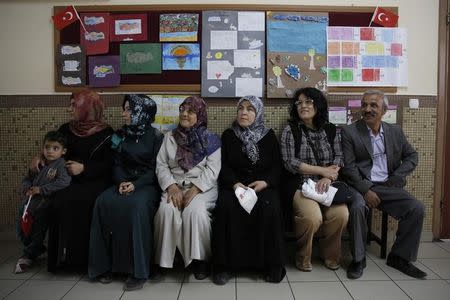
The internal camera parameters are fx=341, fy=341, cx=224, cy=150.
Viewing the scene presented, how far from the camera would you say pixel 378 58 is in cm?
297

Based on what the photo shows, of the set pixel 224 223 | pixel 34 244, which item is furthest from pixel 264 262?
pixel 34 244

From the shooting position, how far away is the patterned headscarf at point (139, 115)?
→ 2593mm

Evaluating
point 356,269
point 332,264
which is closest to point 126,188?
point 332,264

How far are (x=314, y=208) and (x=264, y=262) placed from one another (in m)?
0.51

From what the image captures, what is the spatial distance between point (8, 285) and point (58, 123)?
135 cm

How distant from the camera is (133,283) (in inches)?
87.4

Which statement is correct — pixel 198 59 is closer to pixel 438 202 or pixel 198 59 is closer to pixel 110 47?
pixel 110 47

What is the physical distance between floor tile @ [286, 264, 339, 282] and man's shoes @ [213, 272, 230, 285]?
0.44 m

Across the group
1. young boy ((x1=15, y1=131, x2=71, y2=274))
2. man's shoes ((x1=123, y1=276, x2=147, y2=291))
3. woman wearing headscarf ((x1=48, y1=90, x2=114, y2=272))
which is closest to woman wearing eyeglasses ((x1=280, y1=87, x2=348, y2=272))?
man's shoes ((x1=123, y1=276, x2=147, y2=291))

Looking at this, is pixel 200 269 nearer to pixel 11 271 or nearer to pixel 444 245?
pixel 11 271

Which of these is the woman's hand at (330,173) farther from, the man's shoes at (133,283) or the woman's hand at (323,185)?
the man's shoes at (133,283)

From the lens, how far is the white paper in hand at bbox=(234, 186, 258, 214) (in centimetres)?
232

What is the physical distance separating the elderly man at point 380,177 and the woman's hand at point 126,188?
159 cm

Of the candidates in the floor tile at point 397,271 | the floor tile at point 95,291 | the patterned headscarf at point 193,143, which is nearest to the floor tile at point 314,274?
the floor tile at point 397,271
